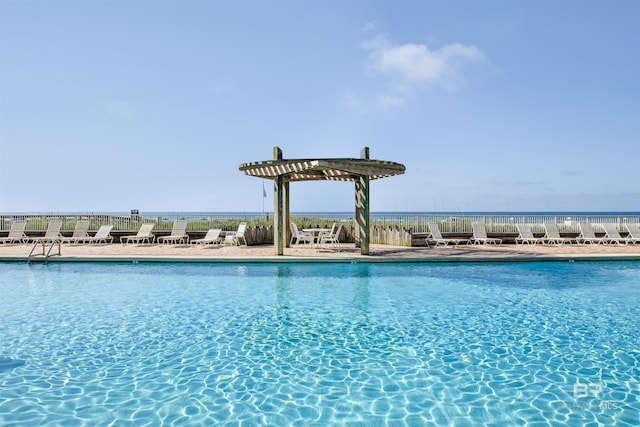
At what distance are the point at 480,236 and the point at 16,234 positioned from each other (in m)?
16.9

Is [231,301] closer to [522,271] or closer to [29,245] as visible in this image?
[522,271]

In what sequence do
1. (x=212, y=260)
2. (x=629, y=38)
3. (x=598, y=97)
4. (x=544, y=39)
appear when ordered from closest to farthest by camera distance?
1. (x=212, y=260)
2. (x=544, y=39)
3. (x=629, y=38)
4. (x=598, y=97)

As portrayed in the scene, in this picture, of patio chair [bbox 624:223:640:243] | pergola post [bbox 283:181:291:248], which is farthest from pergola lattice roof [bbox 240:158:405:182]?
patio chair [bbox 624:223:640:243]

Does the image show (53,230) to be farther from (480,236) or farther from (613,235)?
(613,235)

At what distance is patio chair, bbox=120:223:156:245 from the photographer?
15.0 meters

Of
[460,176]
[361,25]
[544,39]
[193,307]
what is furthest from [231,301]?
[460,176]

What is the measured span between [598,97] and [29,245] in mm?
24345

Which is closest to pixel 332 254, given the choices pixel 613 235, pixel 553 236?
pixel 553 236

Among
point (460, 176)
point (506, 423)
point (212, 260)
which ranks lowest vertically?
point (506, 423)

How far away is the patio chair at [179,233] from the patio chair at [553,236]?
1293 cm

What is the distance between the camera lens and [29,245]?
14.6m

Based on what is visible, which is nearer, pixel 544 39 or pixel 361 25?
pixel 361 25

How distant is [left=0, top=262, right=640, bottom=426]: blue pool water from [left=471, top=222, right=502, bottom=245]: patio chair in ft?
20.1

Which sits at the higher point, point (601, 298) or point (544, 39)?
point (544, 39)
